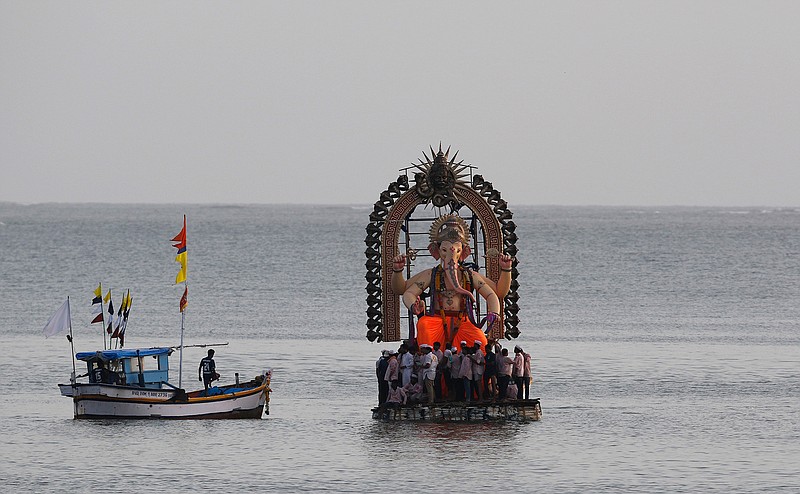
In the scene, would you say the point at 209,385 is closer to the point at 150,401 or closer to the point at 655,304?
the point at 150,401

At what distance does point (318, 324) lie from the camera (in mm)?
59094

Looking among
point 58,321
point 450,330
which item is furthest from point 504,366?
point 58,321

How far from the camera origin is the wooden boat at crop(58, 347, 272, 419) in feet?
121

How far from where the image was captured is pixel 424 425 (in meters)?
34.9

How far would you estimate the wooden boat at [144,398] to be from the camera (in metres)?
36.9

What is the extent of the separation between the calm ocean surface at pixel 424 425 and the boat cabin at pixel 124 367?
43.3 inches

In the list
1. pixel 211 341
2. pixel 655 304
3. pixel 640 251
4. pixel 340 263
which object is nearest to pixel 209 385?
pixel 211 341

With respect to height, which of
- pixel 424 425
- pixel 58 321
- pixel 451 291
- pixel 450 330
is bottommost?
pixel 424 425

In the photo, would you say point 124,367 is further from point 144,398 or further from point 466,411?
point 466,411

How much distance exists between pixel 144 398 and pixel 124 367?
Answer: 0.98 metres

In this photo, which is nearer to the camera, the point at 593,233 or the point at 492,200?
the point at 492,200

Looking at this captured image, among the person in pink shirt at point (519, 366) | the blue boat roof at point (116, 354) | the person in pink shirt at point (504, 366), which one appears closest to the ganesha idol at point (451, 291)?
the person in pink shirt at point (504, 366)

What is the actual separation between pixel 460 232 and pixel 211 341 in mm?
18401

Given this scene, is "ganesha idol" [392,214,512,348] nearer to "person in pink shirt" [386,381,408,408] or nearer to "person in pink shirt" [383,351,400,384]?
"person in pink shirt" [383,351,400,384]
